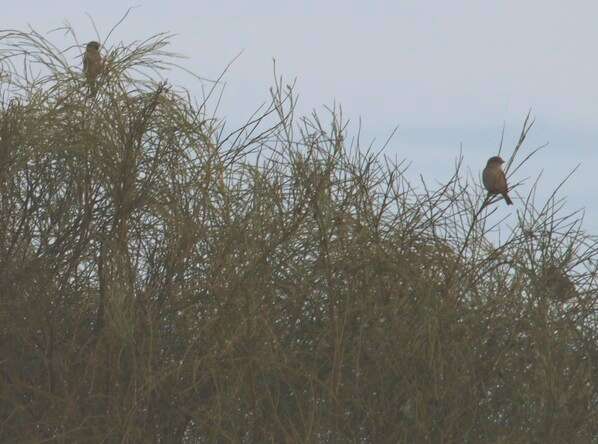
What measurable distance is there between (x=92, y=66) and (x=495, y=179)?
3.31 m

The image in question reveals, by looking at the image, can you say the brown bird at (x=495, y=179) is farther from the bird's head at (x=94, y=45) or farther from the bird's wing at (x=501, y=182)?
the bird's head at (x=94, y=45)

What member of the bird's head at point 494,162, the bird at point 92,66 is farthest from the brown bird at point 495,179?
the bird at point 92,66

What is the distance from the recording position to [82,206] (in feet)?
Answer: 32.9

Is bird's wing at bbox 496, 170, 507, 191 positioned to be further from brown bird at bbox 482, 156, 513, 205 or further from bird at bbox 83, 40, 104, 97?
bird at bbox 83, 40, 104, 97

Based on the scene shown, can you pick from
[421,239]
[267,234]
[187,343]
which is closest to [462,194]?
[421,239]

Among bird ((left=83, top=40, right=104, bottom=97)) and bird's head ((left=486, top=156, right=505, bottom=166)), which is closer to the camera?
bird ((left=83, top=40, right=104, bottom=97))

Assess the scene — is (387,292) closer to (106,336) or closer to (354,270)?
(354,270)

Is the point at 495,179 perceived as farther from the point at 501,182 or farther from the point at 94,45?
the point at 94,45

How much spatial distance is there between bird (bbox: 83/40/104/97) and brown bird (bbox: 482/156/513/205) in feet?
10.4

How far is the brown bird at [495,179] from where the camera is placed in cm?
987

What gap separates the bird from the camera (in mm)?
10438

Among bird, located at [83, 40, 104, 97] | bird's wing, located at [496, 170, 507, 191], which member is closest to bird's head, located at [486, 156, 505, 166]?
bird's wing, located at [496, 170, 507, 191]

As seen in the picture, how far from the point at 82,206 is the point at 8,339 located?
116 cm

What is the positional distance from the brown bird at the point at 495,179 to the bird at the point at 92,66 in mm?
3170
